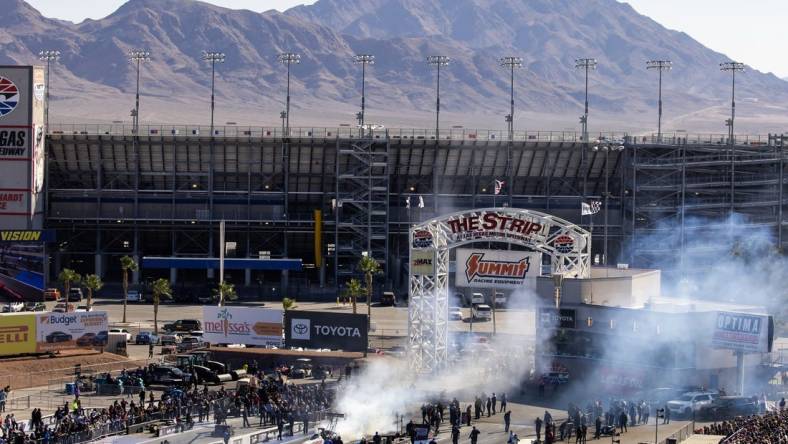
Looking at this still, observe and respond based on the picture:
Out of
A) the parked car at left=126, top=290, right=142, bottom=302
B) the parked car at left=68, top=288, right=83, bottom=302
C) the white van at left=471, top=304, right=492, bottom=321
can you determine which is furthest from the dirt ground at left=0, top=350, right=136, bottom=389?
the parked car at left=126, top=290, right=142, bottom=302

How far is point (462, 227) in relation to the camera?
249 ft

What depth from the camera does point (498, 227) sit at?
7531cm

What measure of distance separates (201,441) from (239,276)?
7211 centimetres

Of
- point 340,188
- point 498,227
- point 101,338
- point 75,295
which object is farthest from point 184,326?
point 340,188

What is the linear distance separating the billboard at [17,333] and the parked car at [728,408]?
117 feet

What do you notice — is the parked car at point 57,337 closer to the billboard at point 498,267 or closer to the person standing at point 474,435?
the billboard at point 498,267

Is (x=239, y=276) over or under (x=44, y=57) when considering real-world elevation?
under

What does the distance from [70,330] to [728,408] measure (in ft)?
118

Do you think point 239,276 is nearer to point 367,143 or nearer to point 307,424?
point 367,143

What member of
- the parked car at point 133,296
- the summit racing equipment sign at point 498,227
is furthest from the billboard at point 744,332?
the parked car at point 133,296

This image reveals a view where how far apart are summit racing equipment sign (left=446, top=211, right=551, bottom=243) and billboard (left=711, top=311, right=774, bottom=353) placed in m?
11.1

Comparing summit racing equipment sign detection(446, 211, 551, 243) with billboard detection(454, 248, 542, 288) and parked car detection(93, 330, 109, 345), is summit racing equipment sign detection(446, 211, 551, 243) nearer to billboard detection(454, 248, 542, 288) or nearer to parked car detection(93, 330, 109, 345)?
billboard detection(454, 248, 542, 288)

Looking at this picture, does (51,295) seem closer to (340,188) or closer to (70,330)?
(340,188)


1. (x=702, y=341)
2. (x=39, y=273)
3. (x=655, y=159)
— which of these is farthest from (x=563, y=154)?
(x=702, y=341)
